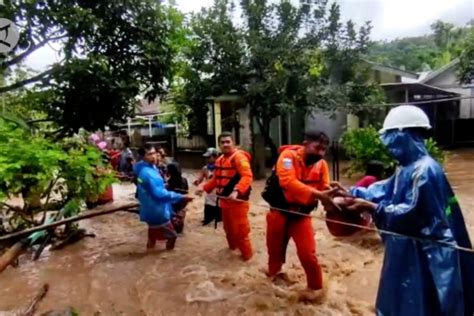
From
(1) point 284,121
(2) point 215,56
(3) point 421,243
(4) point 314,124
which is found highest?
(2) point 215,56

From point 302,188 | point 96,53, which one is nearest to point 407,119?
point 302,188

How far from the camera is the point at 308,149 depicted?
4672 millimetres

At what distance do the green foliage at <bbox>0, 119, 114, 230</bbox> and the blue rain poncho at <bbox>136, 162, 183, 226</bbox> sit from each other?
697 mm

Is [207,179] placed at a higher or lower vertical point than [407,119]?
lower

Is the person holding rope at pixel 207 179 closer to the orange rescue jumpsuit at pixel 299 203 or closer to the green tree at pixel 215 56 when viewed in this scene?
the orange rescue jumpsuit at pixel 299 203

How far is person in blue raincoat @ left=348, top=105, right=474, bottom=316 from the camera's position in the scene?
2.66 metres

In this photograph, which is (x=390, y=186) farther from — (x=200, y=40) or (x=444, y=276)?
(x=200, y=40)

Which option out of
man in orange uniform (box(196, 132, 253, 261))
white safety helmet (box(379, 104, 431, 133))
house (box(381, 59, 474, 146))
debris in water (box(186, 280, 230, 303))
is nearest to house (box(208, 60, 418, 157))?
house (box(381, 59, 474, 146))

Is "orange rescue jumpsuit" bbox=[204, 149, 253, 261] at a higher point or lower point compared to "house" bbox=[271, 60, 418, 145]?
lower

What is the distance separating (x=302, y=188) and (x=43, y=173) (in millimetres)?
2997

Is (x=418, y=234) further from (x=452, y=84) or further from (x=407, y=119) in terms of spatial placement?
(x=452, y=84)

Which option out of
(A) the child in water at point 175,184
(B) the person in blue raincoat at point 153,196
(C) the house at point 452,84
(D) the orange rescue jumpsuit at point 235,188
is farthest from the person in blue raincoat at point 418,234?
(C) the house at point 452,84

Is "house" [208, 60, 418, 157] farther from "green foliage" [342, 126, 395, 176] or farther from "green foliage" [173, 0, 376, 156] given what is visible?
"green foliage" [342, 126, 395, 176]

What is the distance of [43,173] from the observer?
5410 mm
